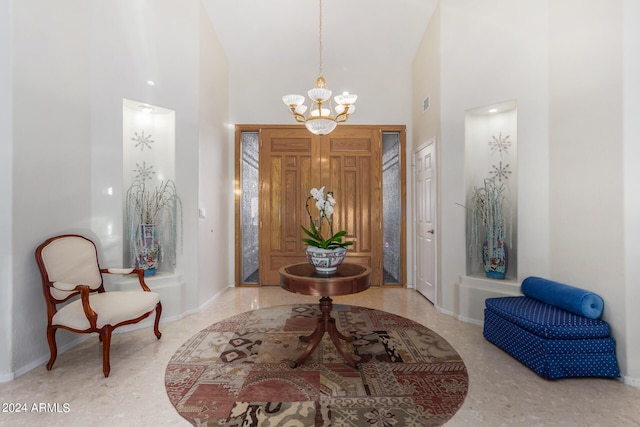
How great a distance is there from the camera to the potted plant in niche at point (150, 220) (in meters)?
3.34

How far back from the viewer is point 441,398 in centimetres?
196

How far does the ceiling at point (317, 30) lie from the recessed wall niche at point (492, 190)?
1775 millimetres

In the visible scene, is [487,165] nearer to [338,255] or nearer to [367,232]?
[367,232]

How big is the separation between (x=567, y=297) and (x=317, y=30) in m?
4.42

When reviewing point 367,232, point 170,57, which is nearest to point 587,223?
point 367,232

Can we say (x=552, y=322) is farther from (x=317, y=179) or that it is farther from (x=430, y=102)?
(x=317, y=179)

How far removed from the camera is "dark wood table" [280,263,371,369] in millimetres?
2221

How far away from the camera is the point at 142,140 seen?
142 inches

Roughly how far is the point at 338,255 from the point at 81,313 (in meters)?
2.11

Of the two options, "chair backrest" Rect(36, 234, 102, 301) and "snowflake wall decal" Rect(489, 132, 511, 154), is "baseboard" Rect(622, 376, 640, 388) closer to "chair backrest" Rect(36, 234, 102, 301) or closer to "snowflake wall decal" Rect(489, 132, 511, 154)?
"snowflake wall decal" Rect(489, 132, 511, 154)

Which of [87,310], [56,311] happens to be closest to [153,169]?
[56,311]

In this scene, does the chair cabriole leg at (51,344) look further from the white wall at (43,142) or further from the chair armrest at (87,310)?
the chair armrest at (87,310)

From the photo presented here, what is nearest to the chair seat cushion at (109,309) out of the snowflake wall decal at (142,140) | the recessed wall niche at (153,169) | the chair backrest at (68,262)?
the chair backrest at (68,262)

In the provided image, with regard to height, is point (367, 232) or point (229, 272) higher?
point (367, 232)
